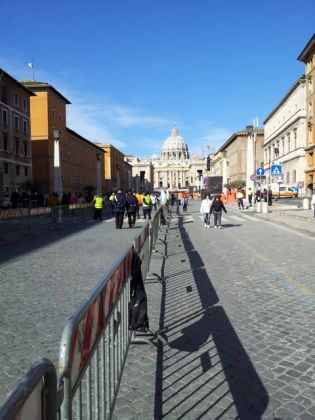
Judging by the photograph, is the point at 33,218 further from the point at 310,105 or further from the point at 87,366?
the point at 310,105

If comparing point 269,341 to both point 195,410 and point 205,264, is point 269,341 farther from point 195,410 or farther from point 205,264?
point 205,264

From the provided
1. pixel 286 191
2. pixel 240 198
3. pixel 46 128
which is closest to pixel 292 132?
pixel 286 191

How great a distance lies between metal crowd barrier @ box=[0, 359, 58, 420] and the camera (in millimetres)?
1407

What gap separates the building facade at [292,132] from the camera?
58.1 meters

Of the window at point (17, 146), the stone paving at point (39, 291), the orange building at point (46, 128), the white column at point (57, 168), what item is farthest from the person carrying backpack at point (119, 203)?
the orange building at point (46, 128)

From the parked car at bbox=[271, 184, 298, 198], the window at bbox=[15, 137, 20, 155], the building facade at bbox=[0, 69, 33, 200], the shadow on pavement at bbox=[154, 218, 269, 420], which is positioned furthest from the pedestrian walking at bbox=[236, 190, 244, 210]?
the window at bbox=[15, 137, 20, 155]

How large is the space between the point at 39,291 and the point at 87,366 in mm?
4862

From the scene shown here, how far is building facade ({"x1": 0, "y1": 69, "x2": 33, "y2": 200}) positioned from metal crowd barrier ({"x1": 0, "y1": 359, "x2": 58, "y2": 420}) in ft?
150

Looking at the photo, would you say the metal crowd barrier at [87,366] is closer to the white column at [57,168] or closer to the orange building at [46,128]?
the white column at [57,168]

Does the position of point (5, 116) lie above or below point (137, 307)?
above

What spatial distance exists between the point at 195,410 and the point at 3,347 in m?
2.32

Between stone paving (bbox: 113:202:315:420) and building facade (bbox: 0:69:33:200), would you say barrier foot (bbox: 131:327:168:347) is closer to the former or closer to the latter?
stone paving (bbox: 113:202:315:420)

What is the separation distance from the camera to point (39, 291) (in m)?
7.00

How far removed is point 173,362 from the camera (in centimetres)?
415
